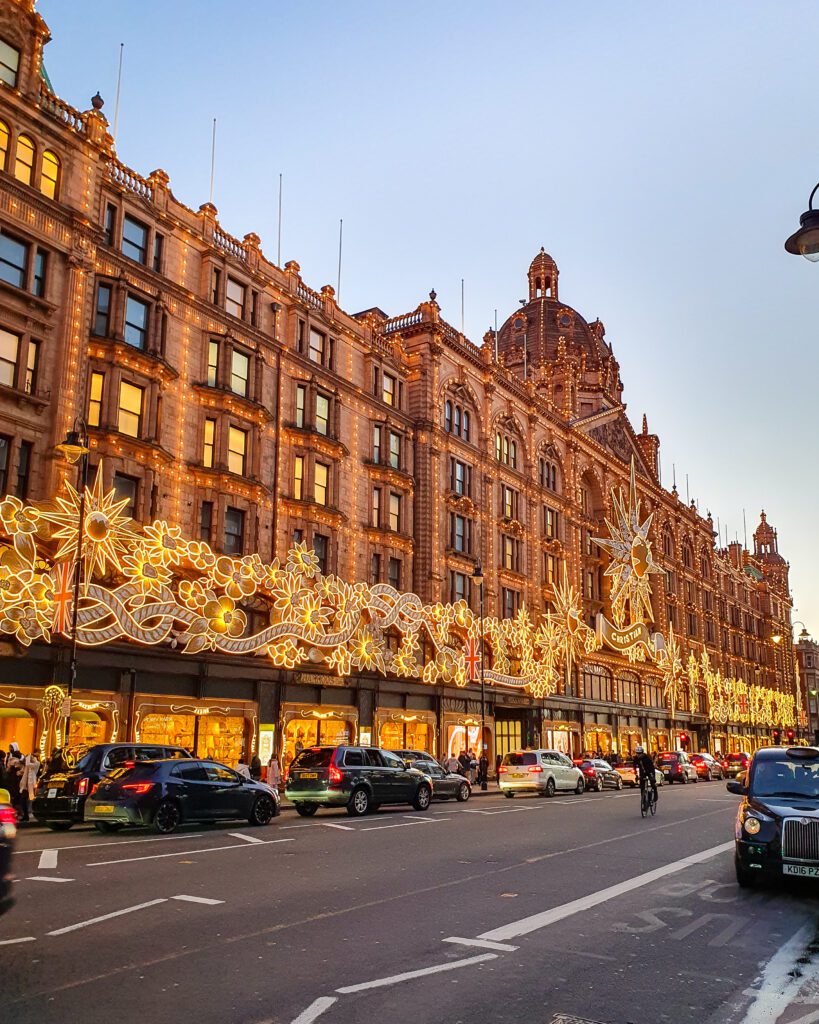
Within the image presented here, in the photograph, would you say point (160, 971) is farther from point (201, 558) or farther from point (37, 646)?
point (201, 558)

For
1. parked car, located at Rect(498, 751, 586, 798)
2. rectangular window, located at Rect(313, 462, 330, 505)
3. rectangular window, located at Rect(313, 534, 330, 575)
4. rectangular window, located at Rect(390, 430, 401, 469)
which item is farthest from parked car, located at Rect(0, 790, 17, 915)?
rectangular window, located at Rect(390, 430, 401, 469)

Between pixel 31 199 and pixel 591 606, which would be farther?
pixel 591 606

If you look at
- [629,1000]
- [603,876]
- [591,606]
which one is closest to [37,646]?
[603,876]

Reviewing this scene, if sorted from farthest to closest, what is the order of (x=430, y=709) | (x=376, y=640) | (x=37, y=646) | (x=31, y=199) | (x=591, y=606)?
(x=591, y=606), (x=430, y=709), (x=376, y=640), (x=31, y=199), (x=37, y=646)

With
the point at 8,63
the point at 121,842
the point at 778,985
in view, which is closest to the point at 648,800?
the point at 121,842

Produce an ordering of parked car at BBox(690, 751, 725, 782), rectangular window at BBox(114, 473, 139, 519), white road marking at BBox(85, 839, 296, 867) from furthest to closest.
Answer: parked car at BBox(690, 751, 725, 782), rectangular window at BBox(114, 473, 139, 519), white road marking at BBox(85, 839, 296, 867)

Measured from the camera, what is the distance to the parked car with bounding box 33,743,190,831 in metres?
20.2

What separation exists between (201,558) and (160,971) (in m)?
23.3

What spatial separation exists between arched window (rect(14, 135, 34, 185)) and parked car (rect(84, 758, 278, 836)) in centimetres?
1947

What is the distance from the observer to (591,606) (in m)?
64.5

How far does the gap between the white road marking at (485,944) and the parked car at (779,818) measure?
4.80 meters

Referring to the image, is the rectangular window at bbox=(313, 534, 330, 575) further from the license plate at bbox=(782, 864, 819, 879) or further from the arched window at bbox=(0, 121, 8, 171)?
the license plate at bbox=(782, 864, 819, 879)

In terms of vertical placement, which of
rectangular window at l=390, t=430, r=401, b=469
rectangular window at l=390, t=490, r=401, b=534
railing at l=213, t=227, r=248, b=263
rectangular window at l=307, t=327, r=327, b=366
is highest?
railing at l=213, t=227, r=248, b=263

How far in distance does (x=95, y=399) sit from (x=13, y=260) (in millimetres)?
4874
